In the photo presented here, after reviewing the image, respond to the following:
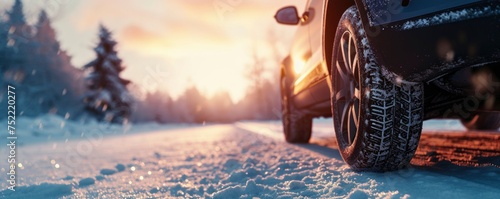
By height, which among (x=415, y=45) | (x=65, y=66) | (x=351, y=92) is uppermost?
(x=65, y=66)

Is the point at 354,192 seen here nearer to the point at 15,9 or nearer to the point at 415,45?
the point at 415,45

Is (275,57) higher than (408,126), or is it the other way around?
(275,57)

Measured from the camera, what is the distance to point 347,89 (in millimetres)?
2461

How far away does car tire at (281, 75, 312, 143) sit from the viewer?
5.41 m

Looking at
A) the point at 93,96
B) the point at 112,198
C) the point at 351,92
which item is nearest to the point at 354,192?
the point at 351,92

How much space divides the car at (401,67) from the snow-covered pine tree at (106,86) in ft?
93.6

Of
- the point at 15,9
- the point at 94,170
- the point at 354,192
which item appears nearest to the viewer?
the point at 354,192

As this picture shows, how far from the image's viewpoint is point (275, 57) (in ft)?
169

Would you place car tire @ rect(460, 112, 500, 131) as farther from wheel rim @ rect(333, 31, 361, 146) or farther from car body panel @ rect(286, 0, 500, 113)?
car body panel @ rect(286, 0, 500, 113)

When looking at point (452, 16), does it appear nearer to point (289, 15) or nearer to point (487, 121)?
point (289, 15)

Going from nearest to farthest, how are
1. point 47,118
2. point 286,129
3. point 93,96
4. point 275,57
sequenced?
point 286,129, point 47,118, point 93,96, point 275,57

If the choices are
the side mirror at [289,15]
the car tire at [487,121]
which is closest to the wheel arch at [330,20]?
the side mirror at [289,15]

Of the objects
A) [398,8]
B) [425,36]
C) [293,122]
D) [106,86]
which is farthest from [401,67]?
[106,86]

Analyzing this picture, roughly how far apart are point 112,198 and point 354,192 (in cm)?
160
